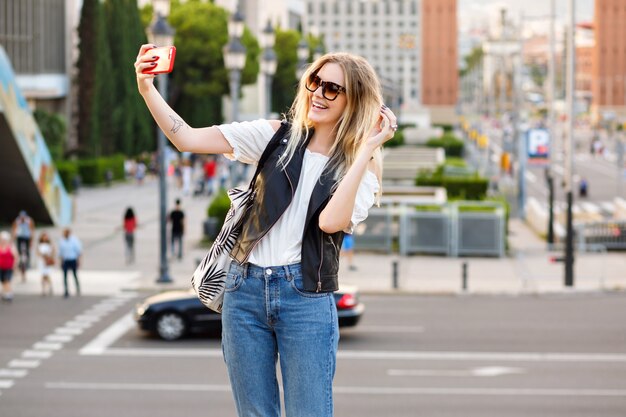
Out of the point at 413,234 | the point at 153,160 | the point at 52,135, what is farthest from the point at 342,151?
the point at 153,160

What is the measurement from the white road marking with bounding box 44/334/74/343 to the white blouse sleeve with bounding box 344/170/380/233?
14.8 metres

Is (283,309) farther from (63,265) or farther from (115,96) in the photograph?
(115,96)

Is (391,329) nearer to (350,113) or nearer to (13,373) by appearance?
(13,373)

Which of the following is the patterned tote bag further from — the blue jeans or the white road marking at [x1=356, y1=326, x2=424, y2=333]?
the white road marking at [x1=356, y1=326, x2=424, y2=333]

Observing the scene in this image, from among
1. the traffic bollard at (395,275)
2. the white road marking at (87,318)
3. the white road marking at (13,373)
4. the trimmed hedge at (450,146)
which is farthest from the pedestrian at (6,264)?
the trimmed hedge at (450,146)

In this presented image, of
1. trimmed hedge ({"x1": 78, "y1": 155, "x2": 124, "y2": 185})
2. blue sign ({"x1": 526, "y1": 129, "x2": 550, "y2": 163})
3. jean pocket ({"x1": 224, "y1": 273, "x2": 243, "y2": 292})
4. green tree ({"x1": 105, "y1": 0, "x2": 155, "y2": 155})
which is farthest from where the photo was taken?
green tree ({"x1": 105, "y1": 0, "x2": 155, "y2": 155})

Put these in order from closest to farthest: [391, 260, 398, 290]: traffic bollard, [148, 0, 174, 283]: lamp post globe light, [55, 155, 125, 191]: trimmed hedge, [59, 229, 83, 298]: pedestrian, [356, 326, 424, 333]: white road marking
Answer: [356, 326, 424, 333]: white road marking, [59, 229, 83, 298]: pedestrian, [148, 0, 174, 283]: lamp post globe light, [391, 260, 398, 290]: traffic bollard, [55, 155, 125, 191]: trimmed hedge

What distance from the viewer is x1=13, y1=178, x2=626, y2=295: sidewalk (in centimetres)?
2511

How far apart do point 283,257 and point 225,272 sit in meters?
0.23

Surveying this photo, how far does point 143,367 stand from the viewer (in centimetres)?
1620

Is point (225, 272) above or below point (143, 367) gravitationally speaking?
above

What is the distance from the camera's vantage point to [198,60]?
248ft

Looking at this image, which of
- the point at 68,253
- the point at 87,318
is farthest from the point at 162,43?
the point at 87,318

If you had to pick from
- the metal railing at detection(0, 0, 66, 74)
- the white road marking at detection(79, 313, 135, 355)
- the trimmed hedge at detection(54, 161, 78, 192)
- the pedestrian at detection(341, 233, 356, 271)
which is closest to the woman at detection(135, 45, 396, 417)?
the white road marking at detection(79, 313, 135, 355)
